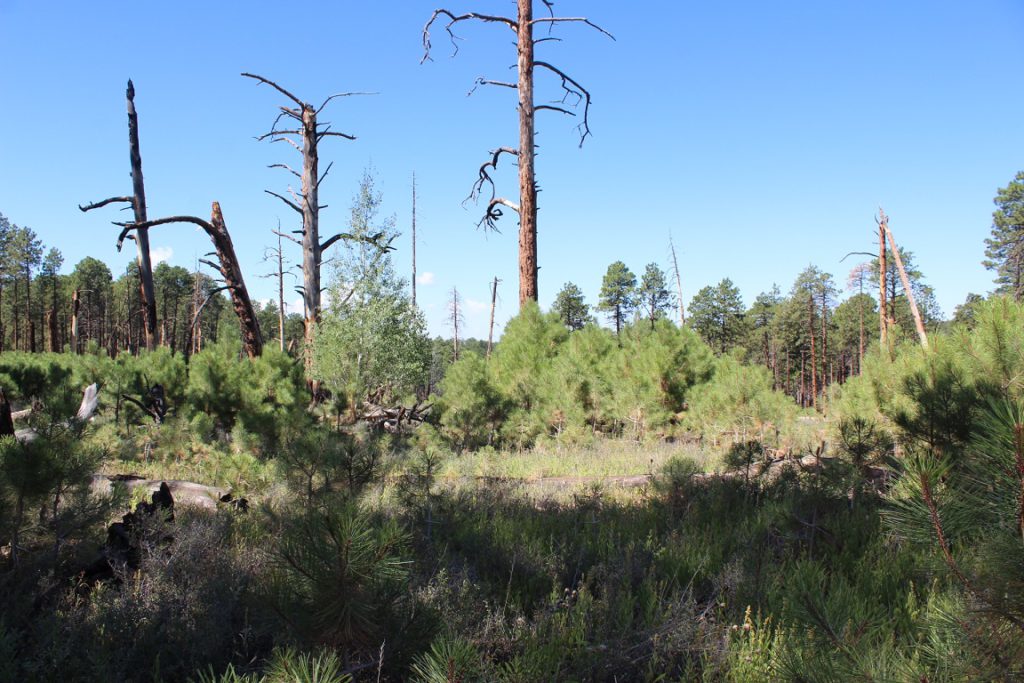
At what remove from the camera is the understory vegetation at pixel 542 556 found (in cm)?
156

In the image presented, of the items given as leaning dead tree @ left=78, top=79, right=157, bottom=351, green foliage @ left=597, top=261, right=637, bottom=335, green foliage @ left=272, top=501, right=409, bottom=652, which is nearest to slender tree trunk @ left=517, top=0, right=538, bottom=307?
leaning dead tree @ left=78, top=79, right=157, bottom=351

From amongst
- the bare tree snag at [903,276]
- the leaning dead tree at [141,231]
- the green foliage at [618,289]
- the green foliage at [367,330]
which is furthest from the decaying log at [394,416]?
the green foliage at [618,289]

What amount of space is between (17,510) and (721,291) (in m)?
55.2

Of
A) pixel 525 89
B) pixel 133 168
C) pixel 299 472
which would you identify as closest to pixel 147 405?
pixel 133 168

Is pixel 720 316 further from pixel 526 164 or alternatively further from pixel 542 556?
pixel 542 556

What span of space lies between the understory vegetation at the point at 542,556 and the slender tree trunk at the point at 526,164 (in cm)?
564

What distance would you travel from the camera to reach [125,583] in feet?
10.0

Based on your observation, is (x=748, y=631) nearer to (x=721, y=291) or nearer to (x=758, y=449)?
(x=758, y=449)

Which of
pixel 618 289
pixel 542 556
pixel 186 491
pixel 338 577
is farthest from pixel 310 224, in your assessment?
pixel 618 289

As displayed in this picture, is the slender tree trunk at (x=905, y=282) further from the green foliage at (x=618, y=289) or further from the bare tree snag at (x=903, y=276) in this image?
the green foliage at (x=618, y=289)

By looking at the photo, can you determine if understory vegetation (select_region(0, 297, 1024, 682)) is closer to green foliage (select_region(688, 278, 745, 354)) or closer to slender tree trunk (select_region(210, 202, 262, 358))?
slender tree trunk (select_region(210, 202, 262, 358))

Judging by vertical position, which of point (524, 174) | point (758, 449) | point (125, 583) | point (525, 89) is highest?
point (525, 89)

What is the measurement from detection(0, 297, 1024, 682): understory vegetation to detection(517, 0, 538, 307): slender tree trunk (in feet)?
18.5

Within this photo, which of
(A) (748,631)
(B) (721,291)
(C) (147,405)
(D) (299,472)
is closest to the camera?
(A) (748,631)
